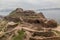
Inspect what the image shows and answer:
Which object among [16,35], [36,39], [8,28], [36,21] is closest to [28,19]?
[36,21]

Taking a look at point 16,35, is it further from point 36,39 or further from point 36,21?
point 36,21

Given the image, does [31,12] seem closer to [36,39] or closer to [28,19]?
[28,19]

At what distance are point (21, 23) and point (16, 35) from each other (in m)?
3.38

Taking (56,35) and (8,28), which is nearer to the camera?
(56,35)

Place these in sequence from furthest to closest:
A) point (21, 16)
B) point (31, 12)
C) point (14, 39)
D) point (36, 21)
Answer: point (31, 12) → point (21, 16) → point (36, 21) → point (14, 39)

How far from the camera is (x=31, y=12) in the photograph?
95.4ft

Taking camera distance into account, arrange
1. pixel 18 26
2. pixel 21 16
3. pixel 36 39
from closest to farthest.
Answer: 1. pixel 36 39
2. pixel 18 26
3. pixel 21 16

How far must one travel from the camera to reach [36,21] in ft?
81.4

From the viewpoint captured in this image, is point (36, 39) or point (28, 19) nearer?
point (36, 39)

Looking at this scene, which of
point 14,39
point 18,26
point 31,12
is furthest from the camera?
point 31,12

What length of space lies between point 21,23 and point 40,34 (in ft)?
14.9

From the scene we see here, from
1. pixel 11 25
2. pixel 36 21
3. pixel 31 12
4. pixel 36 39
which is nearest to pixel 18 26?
pixel 11 25

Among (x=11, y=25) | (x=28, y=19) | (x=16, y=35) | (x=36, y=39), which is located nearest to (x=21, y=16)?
(x=28, y=19)

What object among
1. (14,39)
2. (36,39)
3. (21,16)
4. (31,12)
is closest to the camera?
(36,39)
